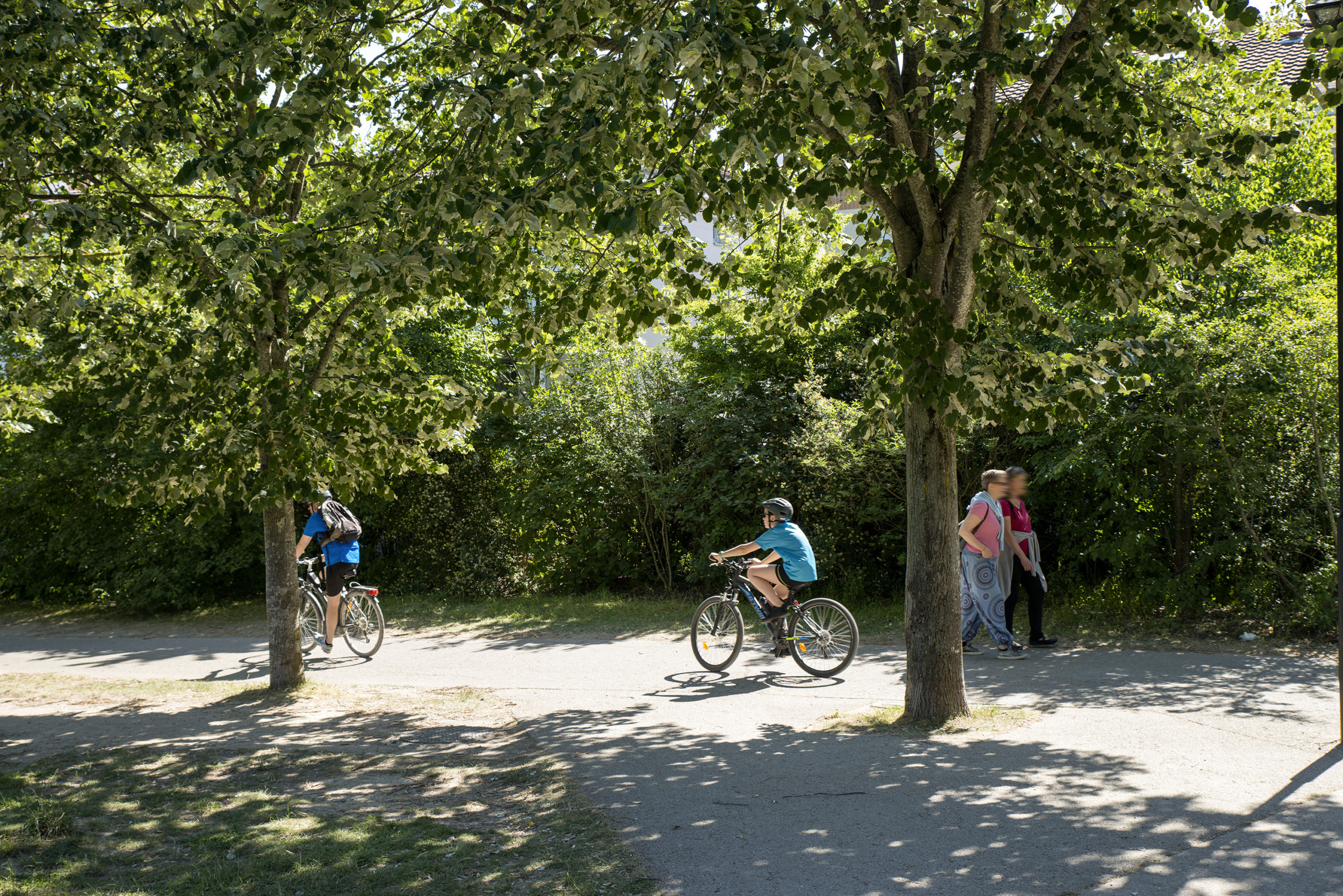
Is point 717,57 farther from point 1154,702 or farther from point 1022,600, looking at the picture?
point 1022,600

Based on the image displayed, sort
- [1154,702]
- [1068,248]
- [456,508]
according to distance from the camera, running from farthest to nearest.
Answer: [456,508] < [1154,702] < [1068,248]

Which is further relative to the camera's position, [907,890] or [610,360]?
[610,360]

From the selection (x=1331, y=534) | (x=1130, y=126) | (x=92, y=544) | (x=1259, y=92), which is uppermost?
(x=1259, y=92)

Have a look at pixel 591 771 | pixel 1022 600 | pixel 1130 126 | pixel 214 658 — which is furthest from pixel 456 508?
pixel 1130 126

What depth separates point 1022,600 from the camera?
488 inches

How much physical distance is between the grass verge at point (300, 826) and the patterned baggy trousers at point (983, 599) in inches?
187

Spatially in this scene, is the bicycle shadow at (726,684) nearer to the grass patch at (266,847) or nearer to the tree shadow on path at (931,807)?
the tree shadow on path at (931,807)

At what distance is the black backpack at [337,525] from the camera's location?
1063cm

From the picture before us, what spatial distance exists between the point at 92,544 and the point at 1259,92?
16064 mm

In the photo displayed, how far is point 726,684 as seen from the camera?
28.7 feet

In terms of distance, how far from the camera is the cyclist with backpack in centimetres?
1066

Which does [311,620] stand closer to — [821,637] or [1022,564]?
[821,637]

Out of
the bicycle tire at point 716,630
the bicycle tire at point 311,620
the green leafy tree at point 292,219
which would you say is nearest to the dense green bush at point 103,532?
the bicycle tire at point 311,620

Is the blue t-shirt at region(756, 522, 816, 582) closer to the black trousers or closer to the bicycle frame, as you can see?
the bicycle frame
